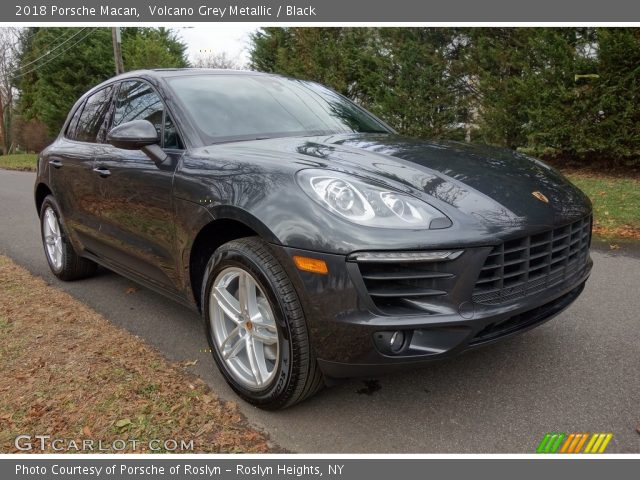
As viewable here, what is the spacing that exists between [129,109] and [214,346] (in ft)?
6.01

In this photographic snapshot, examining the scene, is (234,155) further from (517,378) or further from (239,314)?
(517,378)

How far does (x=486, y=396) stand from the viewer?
2.53 m

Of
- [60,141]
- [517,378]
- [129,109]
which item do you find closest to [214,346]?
[517,378]

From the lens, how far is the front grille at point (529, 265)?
6.87 feet

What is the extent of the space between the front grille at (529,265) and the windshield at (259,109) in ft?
4.83

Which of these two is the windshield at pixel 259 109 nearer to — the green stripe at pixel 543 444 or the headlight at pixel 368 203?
the headlight at pixel 368 203

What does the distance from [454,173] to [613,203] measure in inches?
216

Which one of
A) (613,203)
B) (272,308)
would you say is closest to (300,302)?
(272,308)

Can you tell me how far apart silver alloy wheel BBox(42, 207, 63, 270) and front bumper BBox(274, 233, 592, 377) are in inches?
127

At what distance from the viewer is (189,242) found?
269 cm

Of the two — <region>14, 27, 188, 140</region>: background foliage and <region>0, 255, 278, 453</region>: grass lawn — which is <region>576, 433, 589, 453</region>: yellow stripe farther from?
<region>14, 27, 188, 140</region>: background foliage

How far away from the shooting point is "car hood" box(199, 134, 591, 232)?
87.4 inches

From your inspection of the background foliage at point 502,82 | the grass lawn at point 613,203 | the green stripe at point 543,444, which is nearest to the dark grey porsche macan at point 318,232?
the green stripe at point 543,444

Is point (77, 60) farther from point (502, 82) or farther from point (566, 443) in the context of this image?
point (566, 443)
